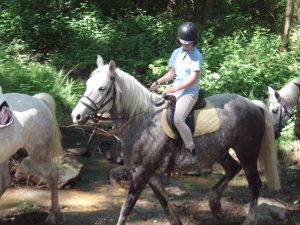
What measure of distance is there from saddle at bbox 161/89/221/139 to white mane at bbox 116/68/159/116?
214 millimetres

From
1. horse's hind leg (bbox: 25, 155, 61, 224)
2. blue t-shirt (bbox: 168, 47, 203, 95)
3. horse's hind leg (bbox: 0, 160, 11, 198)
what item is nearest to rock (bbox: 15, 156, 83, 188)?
horse's hind leg (bbox: 0, 160, 11, 198)

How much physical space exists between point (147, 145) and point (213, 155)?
35.0 inches

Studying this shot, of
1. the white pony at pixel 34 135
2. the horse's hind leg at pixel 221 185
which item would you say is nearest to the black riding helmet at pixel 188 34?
the horse's hind leg at pixel 221 185

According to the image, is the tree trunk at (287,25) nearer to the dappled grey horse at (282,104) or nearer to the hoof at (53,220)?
the dappled grey horse at (282,104)

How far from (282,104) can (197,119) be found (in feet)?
6.57

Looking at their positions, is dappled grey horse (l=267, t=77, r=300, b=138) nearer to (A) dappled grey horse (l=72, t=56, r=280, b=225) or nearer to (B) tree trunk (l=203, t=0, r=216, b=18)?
(A) dappled grey horse (l=72, t=56, r=280, b=225)

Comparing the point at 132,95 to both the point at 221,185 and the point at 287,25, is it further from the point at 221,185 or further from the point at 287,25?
the point at 287,25

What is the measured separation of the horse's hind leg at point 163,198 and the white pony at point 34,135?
4.70 ft

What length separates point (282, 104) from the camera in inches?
258

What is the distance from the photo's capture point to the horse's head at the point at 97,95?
4453 mm

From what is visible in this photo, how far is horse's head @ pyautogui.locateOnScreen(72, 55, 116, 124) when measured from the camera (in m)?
4.45

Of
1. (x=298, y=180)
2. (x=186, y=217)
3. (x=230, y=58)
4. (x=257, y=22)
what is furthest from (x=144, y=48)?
(x=186, y=217)

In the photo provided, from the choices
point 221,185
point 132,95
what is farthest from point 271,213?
point 132,95

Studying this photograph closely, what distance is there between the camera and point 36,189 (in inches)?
278
